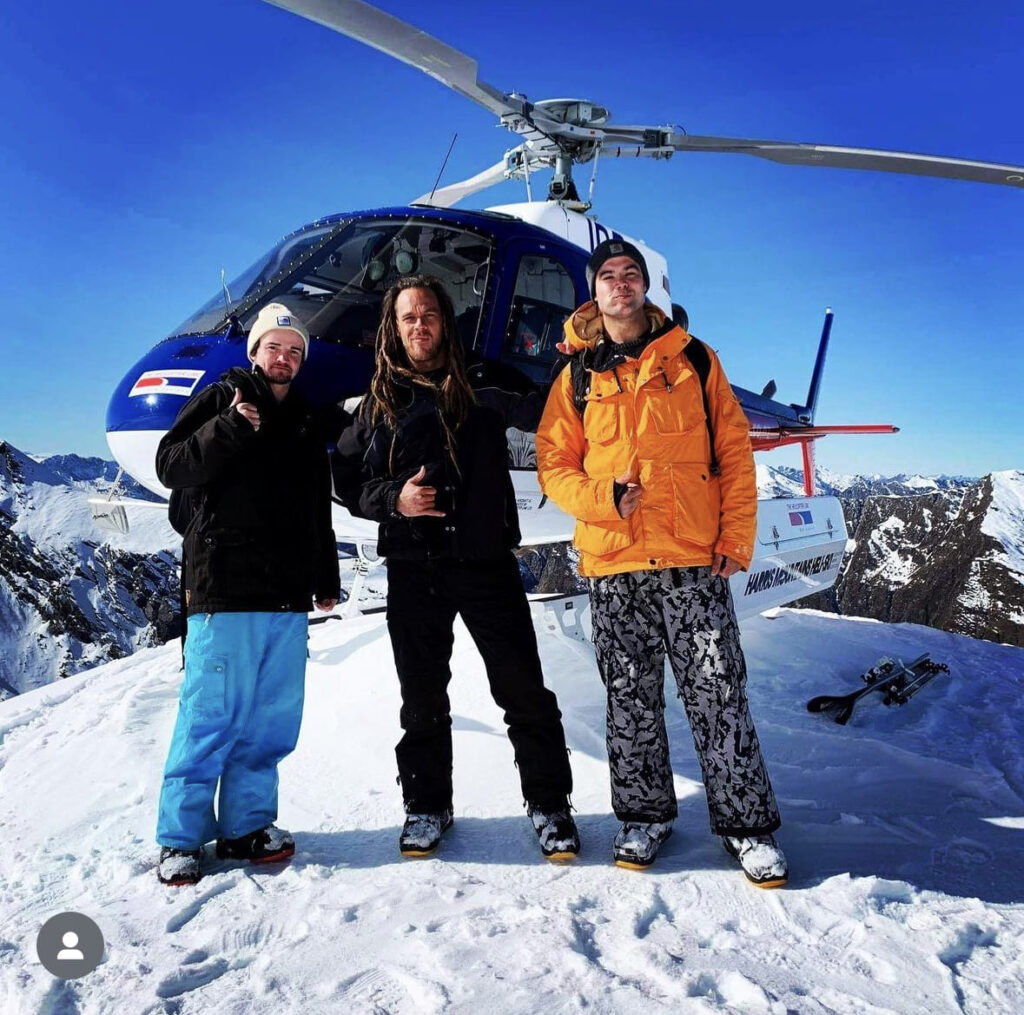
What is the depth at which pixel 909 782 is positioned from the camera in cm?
344

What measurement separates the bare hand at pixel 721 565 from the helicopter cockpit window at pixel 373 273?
212 centimetres

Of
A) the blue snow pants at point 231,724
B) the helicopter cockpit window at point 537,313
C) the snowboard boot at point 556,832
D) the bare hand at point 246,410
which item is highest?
the helicopter cockpit window at point 537,313

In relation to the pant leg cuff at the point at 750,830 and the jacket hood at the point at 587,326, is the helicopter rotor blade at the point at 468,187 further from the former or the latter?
Answer: the pant leg cuff at the point at 750,830

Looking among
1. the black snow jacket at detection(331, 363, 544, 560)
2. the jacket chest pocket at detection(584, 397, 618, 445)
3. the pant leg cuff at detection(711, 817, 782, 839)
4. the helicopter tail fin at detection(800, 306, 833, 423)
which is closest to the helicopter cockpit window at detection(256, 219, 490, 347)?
the black snow jacket at detection(331, 363, 544, 560)

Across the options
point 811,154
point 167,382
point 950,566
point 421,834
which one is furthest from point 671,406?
point 950,566

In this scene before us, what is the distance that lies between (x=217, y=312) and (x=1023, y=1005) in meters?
4.29

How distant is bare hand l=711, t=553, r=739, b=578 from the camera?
254cm

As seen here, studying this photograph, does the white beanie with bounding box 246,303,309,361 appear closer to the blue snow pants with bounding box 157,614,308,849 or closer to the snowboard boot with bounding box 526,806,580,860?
the blue snow pants with bounding box 157,614,308,849

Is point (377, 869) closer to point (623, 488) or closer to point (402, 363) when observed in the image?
point (623, 488)

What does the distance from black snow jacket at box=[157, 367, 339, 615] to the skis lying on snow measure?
3.40 metres

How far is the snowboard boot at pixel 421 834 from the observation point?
2670 mm

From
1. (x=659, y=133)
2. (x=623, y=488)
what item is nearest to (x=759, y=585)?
(x=623, y=488)

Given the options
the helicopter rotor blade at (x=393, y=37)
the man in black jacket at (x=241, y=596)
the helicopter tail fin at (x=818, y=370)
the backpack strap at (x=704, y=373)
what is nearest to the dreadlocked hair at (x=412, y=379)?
the man in black jacket at (x=241, y=596)

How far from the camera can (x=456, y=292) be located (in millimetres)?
4312
